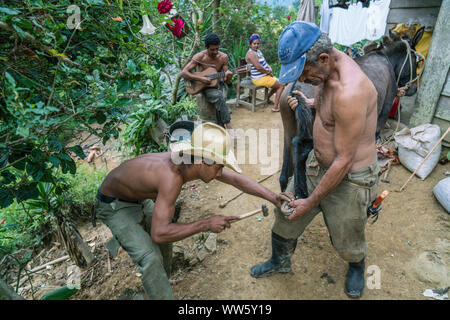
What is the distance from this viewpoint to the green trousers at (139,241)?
210 centimetres

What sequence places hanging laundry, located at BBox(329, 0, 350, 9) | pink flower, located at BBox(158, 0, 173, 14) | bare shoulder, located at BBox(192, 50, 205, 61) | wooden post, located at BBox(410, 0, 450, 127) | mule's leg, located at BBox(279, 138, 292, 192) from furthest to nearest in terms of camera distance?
1. hanging laundry, located at BBox(329, 0, 350, 9)
2. bare shoulder, located at BBox(192, 50, 205, 61)
3. wooden post, located at BBox(410, 0, 450, 127)
4. mule's leg, located at BBox(279, 138, 292, 192)
5. pink flower, located at BBox(158, 0, 173, 14)

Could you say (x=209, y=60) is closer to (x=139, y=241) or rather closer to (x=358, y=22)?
(x=358, y=22)

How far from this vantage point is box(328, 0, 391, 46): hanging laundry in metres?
5.63

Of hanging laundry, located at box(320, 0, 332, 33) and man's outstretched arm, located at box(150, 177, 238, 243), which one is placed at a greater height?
hanging laundry, located at box(320, 0, 332, 33)

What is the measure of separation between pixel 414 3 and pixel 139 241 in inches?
243

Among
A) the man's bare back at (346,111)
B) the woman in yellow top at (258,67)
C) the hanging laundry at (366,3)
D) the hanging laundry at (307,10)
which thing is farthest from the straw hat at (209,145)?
the hanging laundry at (307,10)

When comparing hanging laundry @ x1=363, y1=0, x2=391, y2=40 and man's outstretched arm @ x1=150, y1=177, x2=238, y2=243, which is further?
hanging laundry @ x1=363, y1=0, x2=391, y2=40

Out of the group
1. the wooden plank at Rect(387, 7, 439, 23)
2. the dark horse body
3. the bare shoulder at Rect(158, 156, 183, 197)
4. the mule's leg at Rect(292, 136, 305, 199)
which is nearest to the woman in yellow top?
the wooden plank at Rect(387, 7, 439, 23)

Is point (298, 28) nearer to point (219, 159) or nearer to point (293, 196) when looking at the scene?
point (219, 159)

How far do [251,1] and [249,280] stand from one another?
31.2ft

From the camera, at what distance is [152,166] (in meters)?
2.11

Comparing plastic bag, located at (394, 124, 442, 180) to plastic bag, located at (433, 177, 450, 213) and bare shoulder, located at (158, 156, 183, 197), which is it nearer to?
plastic bag, located at (433, 177, 450, 213)

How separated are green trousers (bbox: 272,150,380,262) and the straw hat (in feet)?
2.48

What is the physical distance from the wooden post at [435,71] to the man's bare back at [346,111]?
310 centimetres
